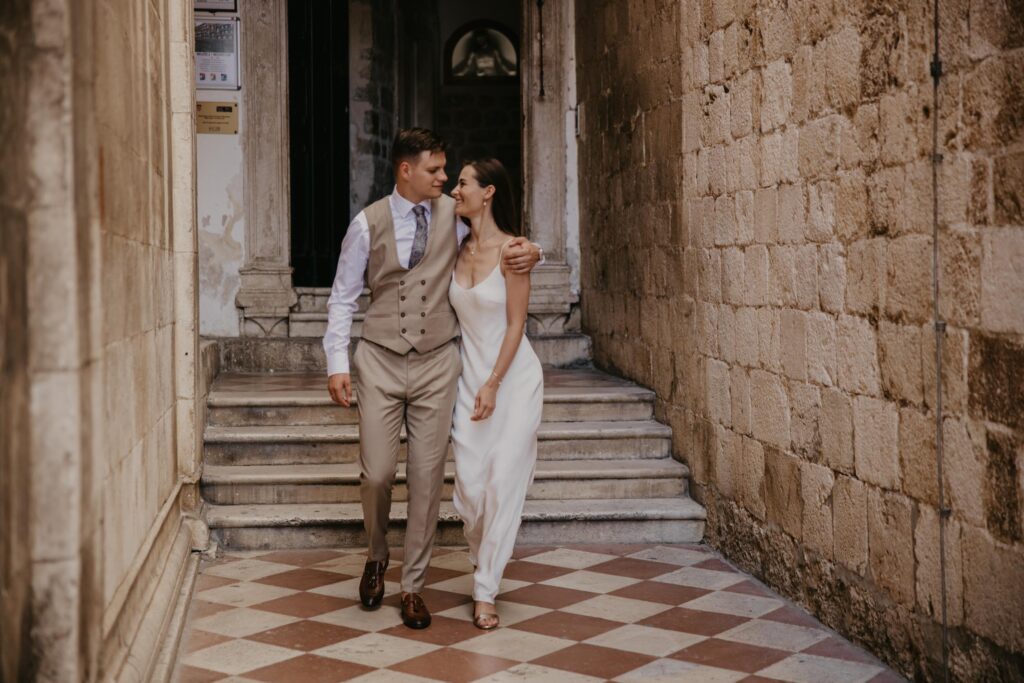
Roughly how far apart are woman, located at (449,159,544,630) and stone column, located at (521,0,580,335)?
→ 4.33 meters

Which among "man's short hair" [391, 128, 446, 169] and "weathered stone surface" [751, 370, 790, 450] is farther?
"weathered stone surface" [751, 370, 790, 450]

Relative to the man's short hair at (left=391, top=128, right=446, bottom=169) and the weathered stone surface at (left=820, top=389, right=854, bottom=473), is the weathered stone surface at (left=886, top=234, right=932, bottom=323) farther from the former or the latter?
the man's short hair at (left=391, top=128, right=446, bottom=169)

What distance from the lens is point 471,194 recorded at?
185 inches

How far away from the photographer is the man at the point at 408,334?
4.66 m

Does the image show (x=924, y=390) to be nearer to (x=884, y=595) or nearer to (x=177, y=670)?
(x=884, y=595)

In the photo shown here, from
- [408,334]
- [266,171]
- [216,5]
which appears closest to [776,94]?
[408,334]

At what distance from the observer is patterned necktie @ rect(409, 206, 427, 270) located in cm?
466

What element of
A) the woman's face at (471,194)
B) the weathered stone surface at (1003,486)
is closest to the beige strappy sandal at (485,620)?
the woman's face at (471,194)

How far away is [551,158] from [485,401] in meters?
4.81

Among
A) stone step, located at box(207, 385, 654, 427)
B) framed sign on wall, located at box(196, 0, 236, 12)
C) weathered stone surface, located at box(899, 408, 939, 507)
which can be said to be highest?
framed sign on wall, located at box(196, 0, 236, 12)

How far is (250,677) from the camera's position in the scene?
409cm

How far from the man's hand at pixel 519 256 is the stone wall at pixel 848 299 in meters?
1.07

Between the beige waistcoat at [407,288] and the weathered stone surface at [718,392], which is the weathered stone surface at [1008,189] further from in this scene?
the weathered stone surface at [718,392]

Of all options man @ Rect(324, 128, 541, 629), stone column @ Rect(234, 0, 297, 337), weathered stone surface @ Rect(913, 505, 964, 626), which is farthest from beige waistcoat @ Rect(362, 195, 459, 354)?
stone column @ Rect(234, 0, 297, 337)
